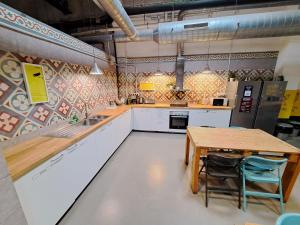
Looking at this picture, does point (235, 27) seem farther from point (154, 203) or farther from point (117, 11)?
point (154, 203)

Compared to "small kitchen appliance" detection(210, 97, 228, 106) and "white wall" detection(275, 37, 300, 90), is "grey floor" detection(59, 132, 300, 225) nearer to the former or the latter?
"small kitchen appliance" detection(210, 97, 228, 106)

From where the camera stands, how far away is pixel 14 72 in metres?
1.50

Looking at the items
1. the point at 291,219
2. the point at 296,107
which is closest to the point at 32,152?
the point at 291,219

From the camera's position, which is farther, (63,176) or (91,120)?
(91,120)

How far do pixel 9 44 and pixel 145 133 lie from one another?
3.30 m

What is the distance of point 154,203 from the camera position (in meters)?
1.75

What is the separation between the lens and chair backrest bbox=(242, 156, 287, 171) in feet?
4.92

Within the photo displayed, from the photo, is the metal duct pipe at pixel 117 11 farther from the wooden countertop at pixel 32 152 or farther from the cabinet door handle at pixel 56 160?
the cabinet door handle at pixel 56 160

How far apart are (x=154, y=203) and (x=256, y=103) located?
3312 millimetres

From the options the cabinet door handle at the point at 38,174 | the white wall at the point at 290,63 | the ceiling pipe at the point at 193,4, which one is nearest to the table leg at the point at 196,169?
the cabinet door handle at the point at 38,174

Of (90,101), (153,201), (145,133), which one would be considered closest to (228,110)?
(145,133)

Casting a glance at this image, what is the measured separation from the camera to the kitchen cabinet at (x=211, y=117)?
350cm

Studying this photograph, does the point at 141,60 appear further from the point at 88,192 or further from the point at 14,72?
the point at 88,192

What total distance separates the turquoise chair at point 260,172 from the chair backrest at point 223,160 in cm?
9
